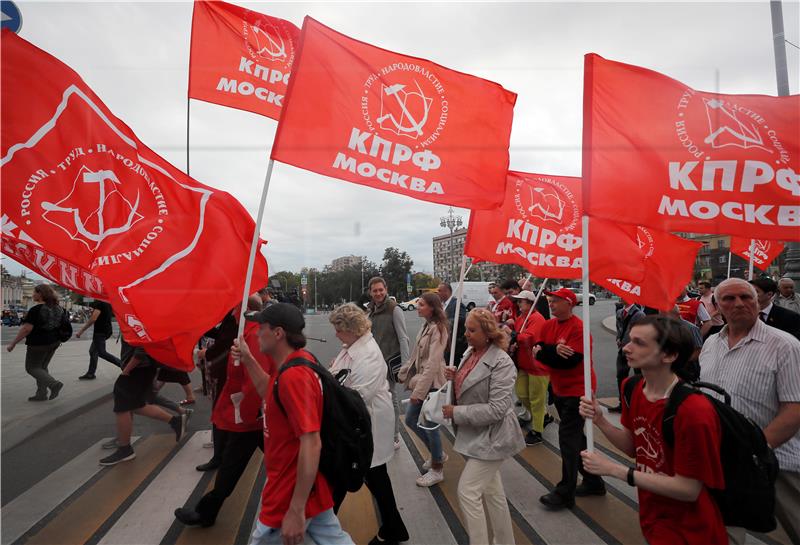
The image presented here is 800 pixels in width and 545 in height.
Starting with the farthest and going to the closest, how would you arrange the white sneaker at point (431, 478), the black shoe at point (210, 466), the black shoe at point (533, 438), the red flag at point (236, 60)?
the black shoe at point (533, 438), the red flag at point (236, 60), the black shoe at point (210, 466), the white sneaker at point (431, 478)

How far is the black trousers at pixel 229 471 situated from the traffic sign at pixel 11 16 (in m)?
3.52

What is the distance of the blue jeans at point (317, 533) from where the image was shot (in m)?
2.33

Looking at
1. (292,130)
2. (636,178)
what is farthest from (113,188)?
(636,178)

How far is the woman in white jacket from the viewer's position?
336cm

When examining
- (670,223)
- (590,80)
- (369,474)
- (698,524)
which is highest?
(590,80)

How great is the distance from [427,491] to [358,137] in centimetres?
320

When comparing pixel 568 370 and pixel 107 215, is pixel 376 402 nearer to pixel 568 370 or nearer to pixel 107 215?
pixel 568 370

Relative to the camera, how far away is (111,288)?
3221 mm

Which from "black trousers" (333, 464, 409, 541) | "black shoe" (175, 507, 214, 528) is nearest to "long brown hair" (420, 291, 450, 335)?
"black trousers" (333, 464, 409, 541)

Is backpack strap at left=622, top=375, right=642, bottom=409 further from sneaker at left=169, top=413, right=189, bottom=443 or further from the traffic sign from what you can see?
sneaker at left=169, top=413, right=189, bottom=443

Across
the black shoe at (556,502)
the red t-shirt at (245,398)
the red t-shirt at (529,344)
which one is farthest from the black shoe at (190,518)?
the red t-shirt at (529,344)

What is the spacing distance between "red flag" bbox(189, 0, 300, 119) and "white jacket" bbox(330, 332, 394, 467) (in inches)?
128

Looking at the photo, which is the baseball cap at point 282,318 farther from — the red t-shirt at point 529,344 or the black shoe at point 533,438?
the black shoe at point 533,438

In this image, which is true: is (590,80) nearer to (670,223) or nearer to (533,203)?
(670,223)
